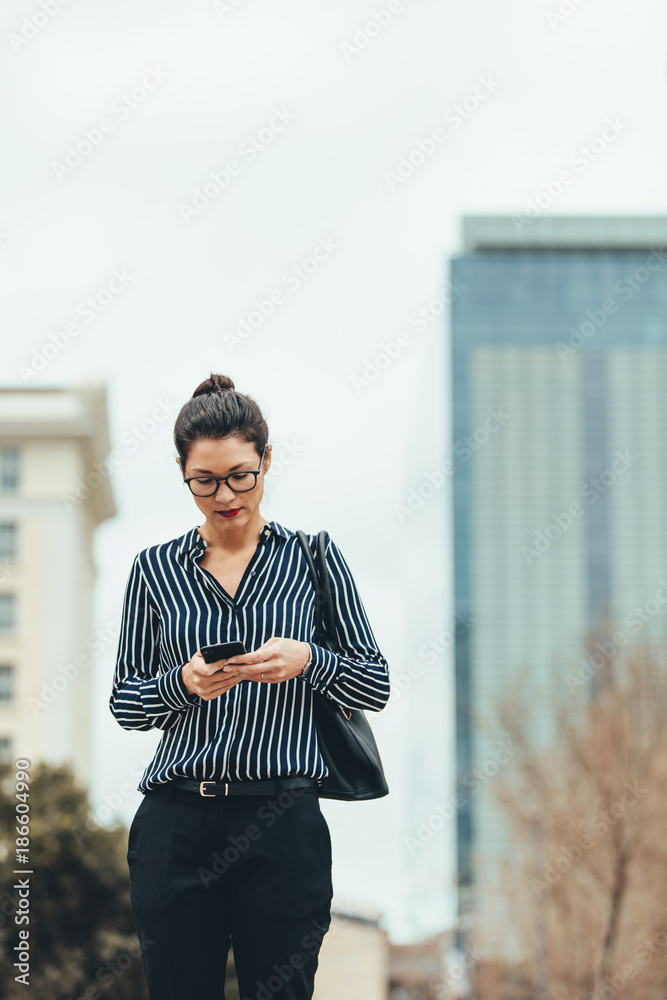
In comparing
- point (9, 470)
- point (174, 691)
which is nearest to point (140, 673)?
point (174, 691)

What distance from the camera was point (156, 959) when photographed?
1777mm

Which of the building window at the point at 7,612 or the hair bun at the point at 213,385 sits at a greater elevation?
the hair bun at the point at 213,385

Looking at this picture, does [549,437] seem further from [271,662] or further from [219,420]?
[271,662]

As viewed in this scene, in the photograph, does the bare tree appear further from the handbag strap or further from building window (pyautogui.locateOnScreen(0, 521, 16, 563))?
building window (pyautogui.locateOnScreen(0, 521, 16, 563))

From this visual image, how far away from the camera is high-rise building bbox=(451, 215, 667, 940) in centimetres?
7475

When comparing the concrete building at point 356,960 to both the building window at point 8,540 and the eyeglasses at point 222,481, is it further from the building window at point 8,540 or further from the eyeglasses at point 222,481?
the building window at point 8,540

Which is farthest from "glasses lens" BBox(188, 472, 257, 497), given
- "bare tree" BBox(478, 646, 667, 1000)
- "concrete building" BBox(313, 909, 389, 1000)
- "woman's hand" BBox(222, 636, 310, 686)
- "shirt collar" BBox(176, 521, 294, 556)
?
"concrete building" BBox(313, 909, 389, 1000)

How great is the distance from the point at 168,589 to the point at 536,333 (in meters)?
82.7

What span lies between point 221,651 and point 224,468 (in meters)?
0.32

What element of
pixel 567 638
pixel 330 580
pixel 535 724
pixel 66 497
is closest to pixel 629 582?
pixel 567 638

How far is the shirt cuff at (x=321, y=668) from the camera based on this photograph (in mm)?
1830

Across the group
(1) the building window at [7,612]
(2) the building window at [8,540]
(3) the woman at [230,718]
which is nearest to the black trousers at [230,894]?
(3) the woman at [230,718]

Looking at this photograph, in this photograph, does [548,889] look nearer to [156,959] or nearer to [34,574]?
[156,959]

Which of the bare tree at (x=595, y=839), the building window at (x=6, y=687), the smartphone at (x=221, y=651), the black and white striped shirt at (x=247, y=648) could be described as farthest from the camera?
the building window at (x=6, y=687)
